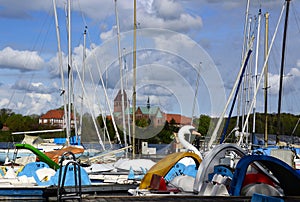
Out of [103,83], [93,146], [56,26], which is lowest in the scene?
[93,146]

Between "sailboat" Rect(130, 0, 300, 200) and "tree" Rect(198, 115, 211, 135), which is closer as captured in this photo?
"sailboat" Rect(130, 0, 300, 200)

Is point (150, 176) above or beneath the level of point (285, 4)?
beneath

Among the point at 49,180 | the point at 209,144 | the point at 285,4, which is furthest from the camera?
the point at 285,4

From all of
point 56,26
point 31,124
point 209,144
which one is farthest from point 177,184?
point 31,124

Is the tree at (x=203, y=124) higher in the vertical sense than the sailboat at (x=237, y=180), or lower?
higher

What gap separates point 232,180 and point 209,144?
23.2m

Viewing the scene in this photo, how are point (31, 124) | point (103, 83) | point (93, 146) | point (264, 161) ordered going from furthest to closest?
point (31, 124) → point (103, 83) → point (93, 146) → point (264, 161)

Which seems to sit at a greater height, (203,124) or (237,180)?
(203,124)

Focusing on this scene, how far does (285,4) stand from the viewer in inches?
1866

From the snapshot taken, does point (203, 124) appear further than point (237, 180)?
Yes

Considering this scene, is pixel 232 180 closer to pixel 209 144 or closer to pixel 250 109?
pixel 209 144

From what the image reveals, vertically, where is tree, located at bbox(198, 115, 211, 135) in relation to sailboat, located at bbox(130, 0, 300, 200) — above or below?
above

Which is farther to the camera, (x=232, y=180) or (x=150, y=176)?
(x=150, y=176)

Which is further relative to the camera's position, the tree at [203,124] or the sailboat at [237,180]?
the tree at [203,124]
